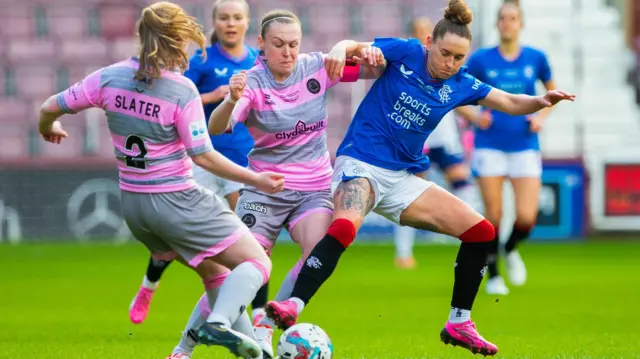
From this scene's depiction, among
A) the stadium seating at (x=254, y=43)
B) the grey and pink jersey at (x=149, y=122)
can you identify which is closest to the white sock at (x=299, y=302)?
the grey and pink jersey at (x=149, y=122)

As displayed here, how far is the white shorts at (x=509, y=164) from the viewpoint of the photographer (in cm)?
1054

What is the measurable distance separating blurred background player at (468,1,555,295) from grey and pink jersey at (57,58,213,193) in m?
5.32

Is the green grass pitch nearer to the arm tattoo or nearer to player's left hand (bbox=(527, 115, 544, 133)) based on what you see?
the arm tattoo

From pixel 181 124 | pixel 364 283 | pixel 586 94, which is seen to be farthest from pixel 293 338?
pixel 586 94

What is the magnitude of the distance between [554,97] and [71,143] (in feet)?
46.0

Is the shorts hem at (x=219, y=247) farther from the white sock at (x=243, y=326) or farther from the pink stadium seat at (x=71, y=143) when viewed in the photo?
the pink stadium seat at (x=71, y=143)

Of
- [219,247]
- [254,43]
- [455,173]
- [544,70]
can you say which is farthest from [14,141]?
[219,247]

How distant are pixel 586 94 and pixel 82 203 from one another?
8969mm

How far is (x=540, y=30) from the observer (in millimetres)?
20844

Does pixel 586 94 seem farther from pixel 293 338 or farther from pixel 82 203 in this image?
pixel 293 338

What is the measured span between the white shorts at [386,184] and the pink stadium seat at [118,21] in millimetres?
14276

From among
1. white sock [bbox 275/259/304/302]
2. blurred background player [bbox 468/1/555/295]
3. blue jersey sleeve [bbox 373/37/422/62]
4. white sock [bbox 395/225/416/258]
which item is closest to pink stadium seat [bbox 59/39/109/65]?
white sock [bbox 395/225/416/258]

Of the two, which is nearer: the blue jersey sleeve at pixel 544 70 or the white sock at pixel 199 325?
the white sock at pixel 199 325

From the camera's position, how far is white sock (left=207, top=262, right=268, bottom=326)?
5.51 metres
